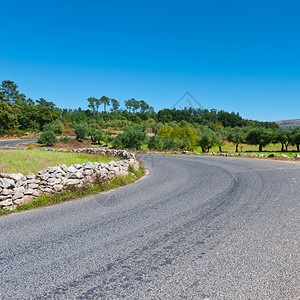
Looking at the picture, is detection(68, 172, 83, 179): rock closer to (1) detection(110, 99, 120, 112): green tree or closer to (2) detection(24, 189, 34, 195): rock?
(2) detection(24, 189, 34, 195): rock

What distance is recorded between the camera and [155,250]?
393 cm

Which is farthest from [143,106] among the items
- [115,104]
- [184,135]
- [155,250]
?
[155,250]

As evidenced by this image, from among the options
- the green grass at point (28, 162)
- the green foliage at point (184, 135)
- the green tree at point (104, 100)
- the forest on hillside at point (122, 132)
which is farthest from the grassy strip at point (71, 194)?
the green tree at point (104, 100)

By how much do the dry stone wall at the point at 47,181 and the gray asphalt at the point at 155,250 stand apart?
34.3 inches

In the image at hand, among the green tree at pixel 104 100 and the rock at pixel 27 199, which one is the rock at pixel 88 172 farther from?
the green tree at pixel 104 100

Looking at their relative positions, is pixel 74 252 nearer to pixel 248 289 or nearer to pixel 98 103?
pixel 248 289

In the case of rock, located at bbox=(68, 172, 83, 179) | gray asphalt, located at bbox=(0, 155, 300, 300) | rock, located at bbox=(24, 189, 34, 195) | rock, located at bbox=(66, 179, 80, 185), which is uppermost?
rock, located at bbox=(68, 172, 83, 179)

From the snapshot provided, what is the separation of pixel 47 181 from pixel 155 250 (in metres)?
5.52

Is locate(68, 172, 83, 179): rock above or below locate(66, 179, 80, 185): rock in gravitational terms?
above

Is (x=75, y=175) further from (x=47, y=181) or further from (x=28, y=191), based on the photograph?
(x=28, y=191)

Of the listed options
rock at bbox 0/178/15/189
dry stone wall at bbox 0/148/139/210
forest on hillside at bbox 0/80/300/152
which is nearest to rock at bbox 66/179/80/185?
dry stone wall at bbox 0/148/139/210

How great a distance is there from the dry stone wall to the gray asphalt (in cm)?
87

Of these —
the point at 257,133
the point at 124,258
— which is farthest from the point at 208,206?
the point at 257,133

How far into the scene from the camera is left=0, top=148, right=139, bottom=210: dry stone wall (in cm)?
669
